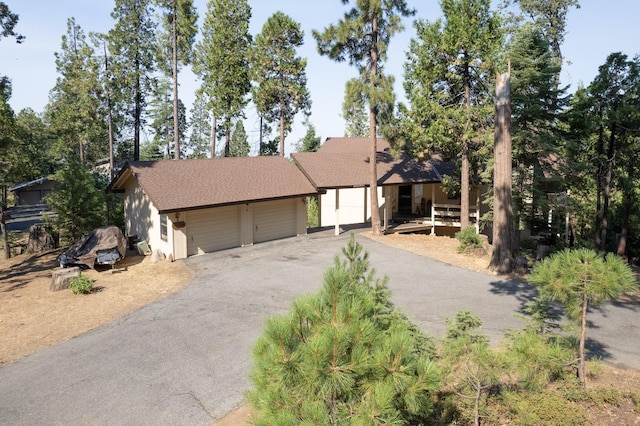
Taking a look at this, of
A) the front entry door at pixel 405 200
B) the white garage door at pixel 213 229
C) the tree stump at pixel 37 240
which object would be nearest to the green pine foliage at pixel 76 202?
the tree stump at pixel 37 240

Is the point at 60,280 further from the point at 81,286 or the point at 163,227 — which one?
the point at 163,227

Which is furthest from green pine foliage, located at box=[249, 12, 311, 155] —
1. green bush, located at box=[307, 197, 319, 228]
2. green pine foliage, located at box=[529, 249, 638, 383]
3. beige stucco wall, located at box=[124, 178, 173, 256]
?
green pine foliage, located at box=[529, 249, 638, 383]

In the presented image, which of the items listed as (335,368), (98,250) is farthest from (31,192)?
(335,368)

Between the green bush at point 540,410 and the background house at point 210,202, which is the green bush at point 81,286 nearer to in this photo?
the background house at point 210,202

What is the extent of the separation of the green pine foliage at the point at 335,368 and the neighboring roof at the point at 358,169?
1749 centimetres

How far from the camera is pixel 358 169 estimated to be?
76.7ft

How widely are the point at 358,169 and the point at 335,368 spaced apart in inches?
819

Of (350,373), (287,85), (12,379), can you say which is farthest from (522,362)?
(287,85)

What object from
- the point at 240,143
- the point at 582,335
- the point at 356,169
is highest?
the point at 240,143

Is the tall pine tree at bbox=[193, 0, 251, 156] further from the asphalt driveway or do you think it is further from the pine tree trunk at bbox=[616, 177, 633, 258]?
the pine tree trunk at bbox=[616, 177, 633, 258]

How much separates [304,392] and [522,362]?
3.27 m

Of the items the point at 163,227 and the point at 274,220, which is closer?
the point at 163,227

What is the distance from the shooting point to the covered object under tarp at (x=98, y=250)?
52.1ft

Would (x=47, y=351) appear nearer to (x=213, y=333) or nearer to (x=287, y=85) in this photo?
(x=213, y=333)
